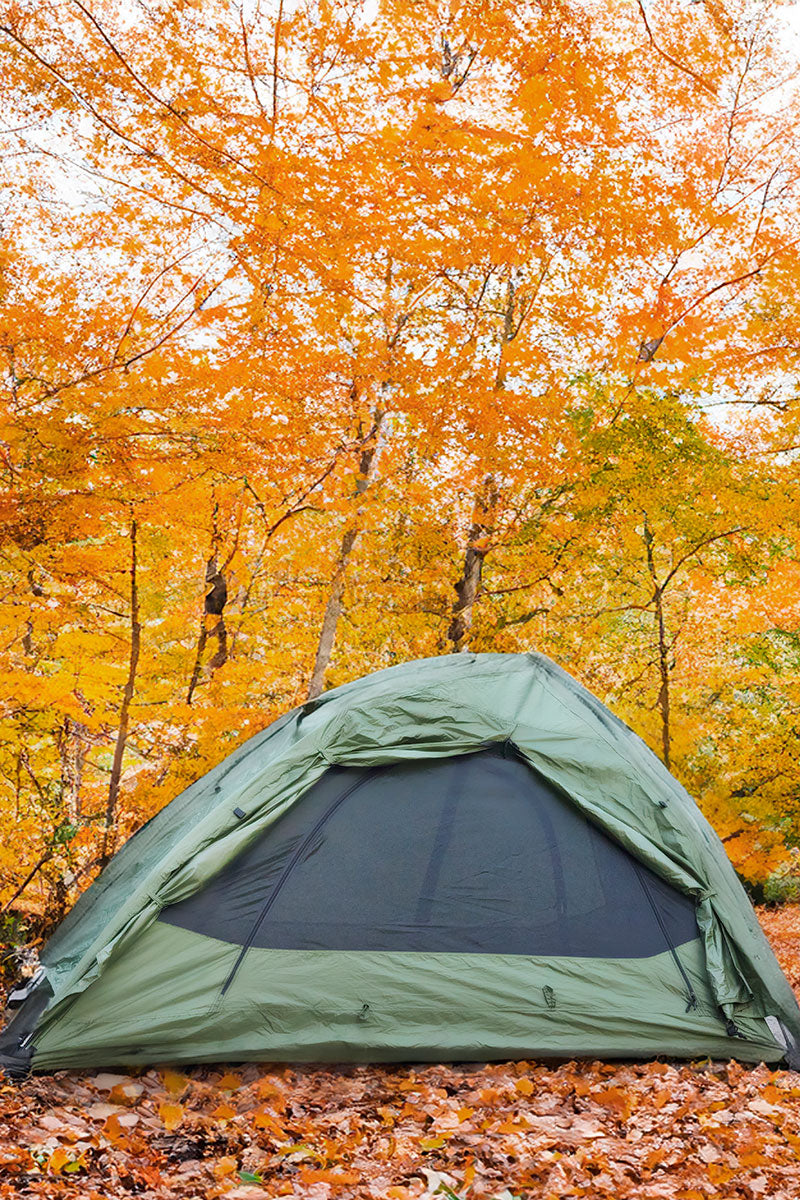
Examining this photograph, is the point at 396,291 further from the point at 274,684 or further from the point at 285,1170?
the point at 285,1170

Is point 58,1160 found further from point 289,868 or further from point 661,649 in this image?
point 661,649

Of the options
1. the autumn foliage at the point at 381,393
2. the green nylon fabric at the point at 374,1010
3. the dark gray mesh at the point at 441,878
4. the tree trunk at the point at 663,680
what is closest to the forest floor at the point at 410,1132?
the green nylon fabric at the point at 374,1010

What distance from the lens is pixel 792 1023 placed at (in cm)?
432

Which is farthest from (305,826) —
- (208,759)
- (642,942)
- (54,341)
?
(54,341)

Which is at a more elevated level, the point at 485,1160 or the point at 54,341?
the point at 54,341

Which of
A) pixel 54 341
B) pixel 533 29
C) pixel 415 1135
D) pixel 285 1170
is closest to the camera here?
pixel 285 1170

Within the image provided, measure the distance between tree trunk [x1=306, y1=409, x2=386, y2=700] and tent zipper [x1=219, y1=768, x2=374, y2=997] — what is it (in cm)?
651

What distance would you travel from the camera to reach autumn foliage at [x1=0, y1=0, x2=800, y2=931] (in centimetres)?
721

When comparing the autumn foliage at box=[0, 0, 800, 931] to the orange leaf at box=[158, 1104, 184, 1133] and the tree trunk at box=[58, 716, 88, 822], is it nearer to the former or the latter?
the tree trunk at box=[58, 716, 88, 822]

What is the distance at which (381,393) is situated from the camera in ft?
38.2

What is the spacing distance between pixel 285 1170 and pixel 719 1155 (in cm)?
175

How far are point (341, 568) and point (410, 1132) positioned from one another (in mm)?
8839

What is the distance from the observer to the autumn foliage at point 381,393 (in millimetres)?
7211

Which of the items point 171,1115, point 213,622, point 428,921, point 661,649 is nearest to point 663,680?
point 661,649
